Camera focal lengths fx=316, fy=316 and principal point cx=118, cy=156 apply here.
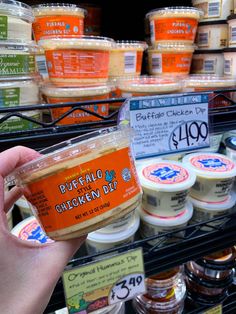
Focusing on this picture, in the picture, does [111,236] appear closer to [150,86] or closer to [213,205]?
[213,205]

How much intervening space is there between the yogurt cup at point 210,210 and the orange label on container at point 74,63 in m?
0.46

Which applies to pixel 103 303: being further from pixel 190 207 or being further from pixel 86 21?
pixel 86 21

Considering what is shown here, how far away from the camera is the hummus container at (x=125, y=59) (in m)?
1.00

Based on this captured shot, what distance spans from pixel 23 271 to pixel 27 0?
94 cm

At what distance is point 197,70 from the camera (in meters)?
1.23

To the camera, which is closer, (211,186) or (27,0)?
(211,186)

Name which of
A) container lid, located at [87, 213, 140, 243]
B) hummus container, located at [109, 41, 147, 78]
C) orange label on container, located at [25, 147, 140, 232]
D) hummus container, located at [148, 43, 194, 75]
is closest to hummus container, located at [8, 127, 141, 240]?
orange label on container, located at [25, 147, 140, 232]

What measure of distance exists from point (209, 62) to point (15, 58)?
2.55ft

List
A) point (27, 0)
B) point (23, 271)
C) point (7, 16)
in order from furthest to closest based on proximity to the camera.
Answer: point (27, 0)
point (7, 16)
point (23, 271)

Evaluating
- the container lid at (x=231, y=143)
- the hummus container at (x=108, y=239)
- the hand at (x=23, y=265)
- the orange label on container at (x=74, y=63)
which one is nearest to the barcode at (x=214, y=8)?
the container lid at (x=231, y=143)

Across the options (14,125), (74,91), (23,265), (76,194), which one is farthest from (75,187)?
(74,91)

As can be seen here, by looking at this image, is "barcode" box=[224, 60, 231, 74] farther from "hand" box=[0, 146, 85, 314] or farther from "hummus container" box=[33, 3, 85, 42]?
"hand" box=[0, 146, 85, 314]

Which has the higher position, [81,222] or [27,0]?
[27,0]

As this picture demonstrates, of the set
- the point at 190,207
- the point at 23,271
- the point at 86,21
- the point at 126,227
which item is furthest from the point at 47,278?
the point at 86,21
